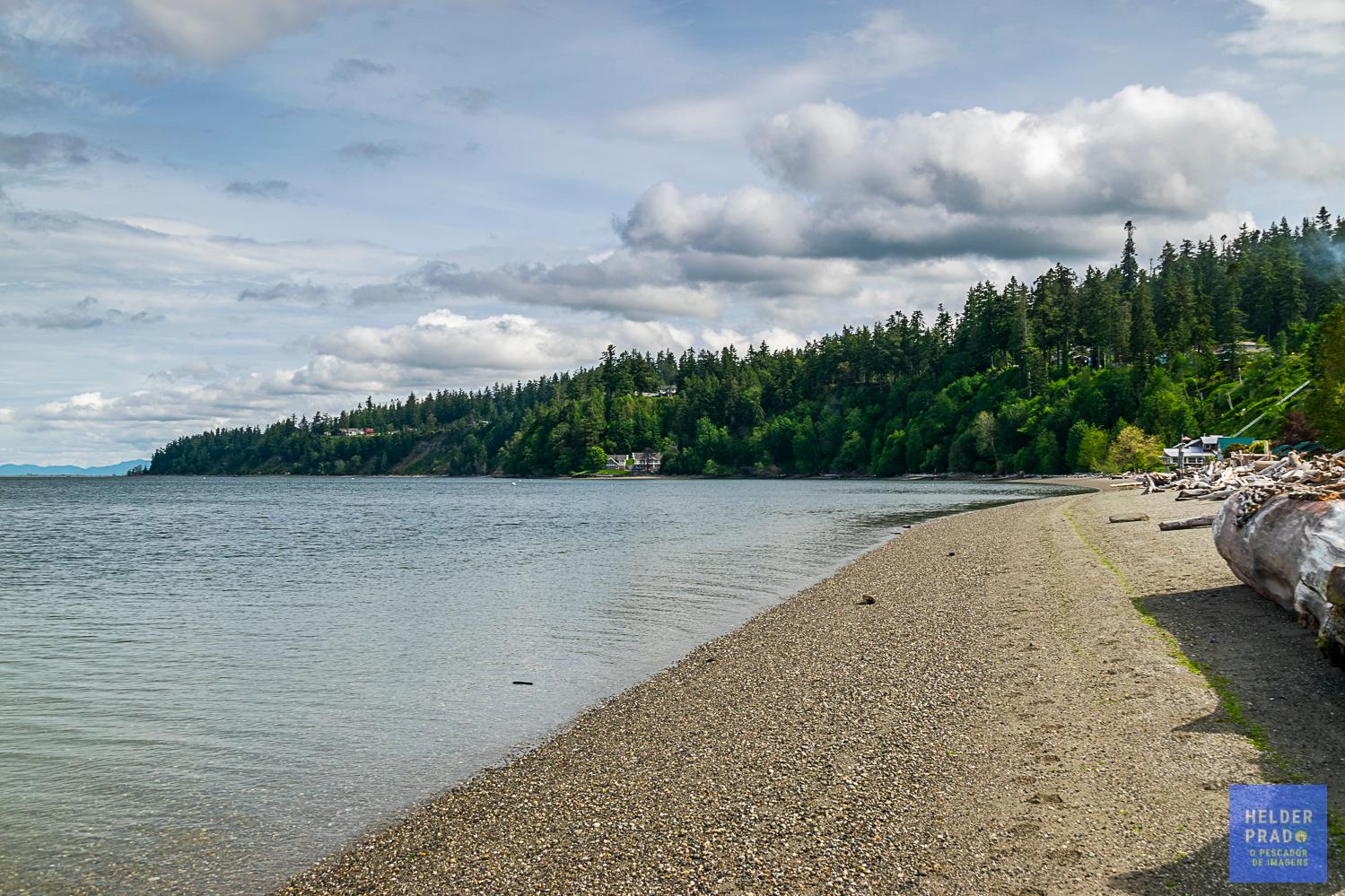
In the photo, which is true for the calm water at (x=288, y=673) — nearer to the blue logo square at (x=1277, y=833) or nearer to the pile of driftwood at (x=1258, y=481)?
the blue logo square at (x=1277, y=833)

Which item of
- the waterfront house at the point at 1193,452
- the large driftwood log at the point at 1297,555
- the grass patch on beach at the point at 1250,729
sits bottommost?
the grass patch on beach at the point at 1250,729

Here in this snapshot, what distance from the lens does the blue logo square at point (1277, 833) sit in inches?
302

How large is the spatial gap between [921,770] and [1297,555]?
8833 millimetres

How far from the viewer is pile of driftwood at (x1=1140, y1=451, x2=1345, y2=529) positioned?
15.7 metres

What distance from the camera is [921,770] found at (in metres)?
Result: 10.8

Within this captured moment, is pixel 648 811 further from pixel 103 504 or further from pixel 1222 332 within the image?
pixel 1222 332

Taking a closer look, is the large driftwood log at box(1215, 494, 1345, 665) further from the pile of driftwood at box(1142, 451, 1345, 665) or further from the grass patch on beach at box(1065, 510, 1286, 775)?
the grass patch on beach at box(1065, 510, 1286, 775)

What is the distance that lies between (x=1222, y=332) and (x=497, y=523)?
137 m

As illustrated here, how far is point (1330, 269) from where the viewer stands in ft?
515

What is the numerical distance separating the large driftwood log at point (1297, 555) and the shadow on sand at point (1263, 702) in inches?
20.7

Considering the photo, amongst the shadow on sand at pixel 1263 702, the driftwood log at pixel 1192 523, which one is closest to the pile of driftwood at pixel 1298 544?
the shadow on sand at pixel 1263 702

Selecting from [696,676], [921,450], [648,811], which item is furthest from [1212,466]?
[921,450]

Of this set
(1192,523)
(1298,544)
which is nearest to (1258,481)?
(1192,523)

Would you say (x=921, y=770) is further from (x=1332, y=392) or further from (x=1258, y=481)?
(x=1332, y=392)
